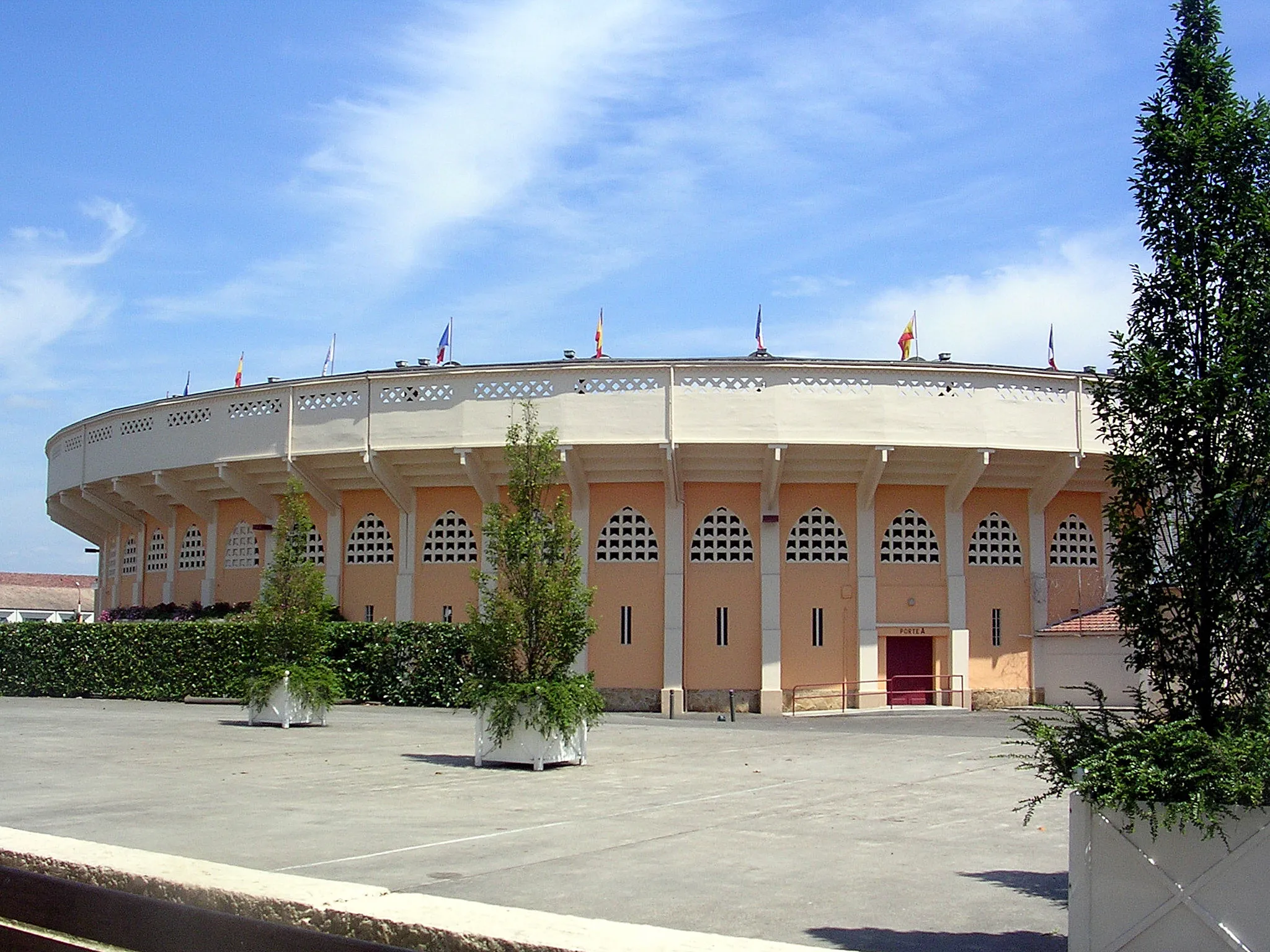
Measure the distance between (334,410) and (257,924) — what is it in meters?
26.5

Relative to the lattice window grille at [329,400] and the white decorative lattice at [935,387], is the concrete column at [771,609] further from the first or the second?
the lattice window grille at [329,400]

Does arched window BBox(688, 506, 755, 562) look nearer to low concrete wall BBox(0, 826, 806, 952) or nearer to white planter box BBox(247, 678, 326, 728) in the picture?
white planter box BBox(247, 678, 326, 728)

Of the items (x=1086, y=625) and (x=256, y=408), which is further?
(x=256, y=408)

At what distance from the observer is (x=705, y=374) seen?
2845 centimetres

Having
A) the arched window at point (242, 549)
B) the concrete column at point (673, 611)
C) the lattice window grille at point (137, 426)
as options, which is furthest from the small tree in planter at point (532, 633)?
the lattice window grille at point (137, 426)

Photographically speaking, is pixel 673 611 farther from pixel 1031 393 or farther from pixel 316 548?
pixel 316 548

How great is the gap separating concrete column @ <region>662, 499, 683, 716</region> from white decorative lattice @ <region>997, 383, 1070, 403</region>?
7822mm

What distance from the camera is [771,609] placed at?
95.0 feet

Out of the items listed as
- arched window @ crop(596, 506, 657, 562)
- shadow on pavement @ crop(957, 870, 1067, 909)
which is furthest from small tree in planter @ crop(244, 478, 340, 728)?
shadow on pavement @ crop(957, 870, 1067, 909)

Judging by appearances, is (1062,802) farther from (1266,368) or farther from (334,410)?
(334,410)

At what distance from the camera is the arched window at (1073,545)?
3100 centimetres

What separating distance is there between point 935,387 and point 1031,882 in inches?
828

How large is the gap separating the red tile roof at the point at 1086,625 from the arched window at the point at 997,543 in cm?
174

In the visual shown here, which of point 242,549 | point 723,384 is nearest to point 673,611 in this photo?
point 723,384
